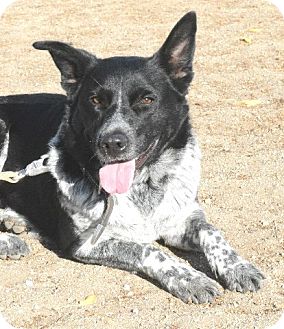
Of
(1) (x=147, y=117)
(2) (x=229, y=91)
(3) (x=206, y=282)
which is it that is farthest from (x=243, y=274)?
(2) (x=229, y=91)

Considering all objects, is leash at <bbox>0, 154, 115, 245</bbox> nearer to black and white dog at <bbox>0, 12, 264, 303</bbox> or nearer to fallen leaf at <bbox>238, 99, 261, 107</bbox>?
black and white dog at <bbox>0, 12, 264, 303</bbox>

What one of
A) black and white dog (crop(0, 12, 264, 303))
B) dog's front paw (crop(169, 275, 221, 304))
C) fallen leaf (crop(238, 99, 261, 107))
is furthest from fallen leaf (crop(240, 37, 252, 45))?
dog's front paw (crop(169, 275, 221, 304))

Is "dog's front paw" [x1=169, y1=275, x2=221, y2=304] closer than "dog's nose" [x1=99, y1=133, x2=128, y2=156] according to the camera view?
Yes

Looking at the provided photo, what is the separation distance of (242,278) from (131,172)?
989 mm

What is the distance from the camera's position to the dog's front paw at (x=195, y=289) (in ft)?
14.6

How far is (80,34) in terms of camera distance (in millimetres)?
12445

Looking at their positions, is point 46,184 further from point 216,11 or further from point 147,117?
point 216,11

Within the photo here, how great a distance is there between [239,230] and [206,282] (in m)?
0.89

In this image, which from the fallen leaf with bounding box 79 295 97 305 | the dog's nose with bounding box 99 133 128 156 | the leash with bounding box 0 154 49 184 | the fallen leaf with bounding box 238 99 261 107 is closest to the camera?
the fallen leaf with bounding box 79 295 97 305

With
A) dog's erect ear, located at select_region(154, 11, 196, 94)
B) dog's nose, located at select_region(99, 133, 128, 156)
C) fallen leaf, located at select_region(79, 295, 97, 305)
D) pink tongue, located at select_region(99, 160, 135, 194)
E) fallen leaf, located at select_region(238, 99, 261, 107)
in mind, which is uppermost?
dog's erect ear, located at select_region(154, 11, 196, 94)

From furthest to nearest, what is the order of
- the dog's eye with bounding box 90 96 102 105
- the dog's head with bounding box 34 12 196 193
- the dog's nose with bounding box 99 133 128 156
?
the dog's eye with bounding box 90 96 102 105
the dog's head with bounding box 34 12 196 193
the dog's nose with bounding box 99 133 128 156

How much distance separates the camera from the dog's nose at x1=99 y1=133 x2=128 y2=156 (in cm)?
466

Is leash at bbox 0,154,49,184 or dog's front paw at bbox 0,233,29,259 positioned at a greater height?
leash at bbox 0,154,49,184

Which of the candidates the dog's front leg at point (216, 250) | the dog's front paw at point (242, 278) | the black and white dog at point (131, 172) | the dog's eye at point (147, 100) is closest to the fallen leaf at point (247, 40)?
the black and white dog at point (131, 172)
